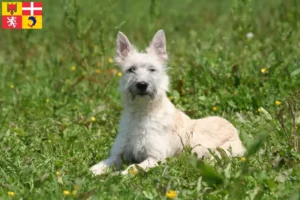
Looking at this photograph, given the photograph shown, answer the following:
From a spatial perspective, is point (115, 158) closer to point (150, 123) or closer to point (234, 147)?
point (150, 123)

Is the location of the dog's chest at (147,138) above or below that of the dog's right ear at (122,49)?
below

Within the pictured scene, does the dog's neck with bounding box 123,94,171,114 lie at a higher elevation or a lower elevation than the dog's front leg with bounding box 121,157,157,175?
higher

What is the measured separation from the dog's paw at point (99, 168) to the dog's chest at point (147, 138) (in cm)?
36

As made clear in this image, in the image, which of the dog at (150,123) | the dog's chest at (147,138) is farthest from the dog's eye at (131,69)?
the dog's chest at (147,138)

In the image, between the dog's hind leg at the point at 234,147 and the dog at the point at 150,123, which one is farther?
the dog's hind leg at the point at 234,147

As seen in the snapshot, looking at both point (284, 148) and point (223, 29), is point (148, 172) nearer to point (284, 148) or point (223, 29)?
point (284, 148)

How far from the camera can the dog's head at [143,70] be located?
6875 millimetres

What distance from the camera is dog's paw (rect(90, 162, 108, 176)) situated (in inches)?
255

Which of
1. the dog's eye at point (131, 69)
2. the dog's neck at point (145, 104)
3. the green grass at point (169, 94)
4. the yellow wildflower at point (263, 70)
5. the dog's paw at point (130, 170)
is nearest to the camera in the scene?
the green grass at point (169, 94)

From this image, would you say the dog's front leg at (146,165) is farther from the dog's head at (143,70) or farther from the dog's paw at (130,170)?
the dog's head at (143,70)


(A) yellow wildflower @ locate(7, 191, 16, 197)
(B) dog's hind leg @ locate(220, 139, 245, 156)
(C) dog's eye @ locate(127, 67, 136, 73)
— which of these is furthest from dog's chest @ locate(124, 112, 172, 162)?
(A) yellow wildflower @ locate(7, 191, 16, 197)

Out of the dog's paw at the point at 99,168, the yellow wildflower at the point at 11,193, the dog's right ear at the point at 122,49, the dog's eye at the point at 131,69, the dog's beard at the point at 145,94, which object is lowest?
the dog's paw at the point at 99,168

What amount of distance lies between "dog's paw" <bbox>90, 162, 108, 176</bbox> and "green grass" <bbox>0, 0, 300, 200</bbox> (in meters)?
0.16

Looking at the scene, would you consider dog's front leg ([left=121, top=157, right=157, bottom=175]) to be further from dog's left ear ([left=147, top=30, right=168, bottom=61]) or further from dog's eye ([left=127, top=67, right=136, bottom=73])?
dog's left ear ([left=147, top=30, right=168, bottom=61])
